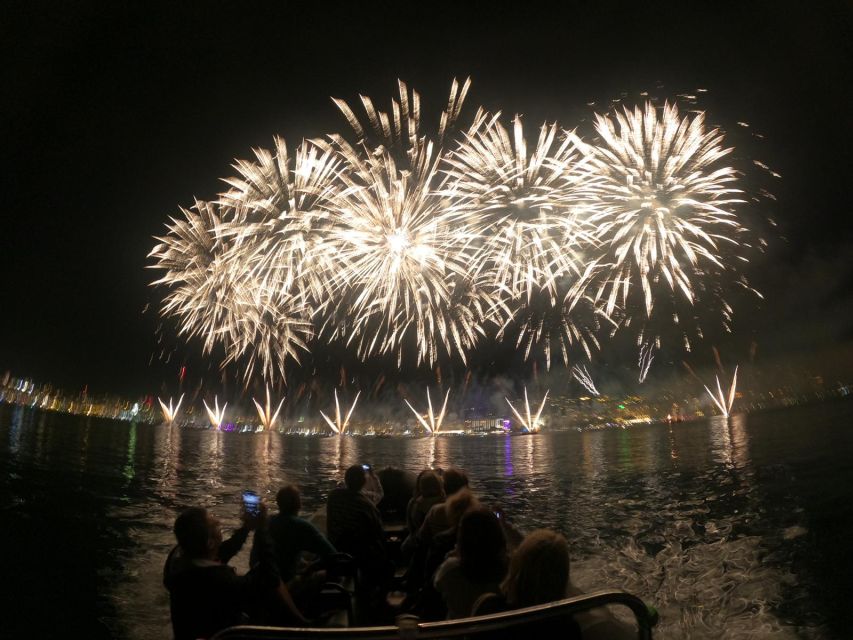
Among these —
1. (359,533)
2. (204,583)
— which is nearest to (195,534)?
(204,583)

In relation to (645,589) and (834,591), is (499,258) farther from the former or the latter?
(834,591)

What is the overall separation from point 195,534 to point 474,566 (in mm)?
2138

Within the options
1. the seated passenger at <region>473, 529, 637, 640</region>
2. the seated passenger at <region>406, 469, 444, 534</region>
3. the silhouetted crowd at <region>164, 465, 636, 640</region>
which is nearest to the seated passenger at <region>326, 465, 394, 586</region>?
the silhouetted crowd at <region>164, 465, 636, 640</region>

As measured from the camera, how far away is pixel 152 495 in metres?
31.3

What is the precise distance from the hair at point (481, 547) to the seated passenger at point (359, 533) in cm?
293

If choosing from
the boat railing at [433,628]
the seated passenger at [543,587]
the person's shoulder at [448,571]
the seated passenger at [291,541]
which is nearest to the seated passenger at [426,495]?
the seated passenger at [291,541]

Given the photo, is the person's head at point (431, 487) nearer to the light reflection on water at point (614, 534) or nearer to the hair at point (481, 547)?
the hair at point (481, 547)

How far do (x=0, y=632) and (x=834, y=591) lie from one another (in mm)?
16659

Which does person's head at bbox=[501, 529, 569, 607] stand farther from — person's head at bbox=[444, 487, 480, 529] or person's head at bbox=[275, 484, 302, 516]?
person's head at bbox=[275, 484, 302, 516]

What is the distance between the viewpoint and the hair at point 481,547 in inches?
162

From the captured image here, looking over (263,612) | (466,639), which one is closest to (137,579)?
(263,612)

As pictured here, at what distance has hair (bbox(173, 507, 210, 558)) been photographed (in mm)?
4309

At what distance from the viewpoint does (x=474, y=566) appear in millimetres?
4113

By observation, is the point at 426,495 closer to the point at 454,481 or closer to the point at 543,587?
the point at 454,481
